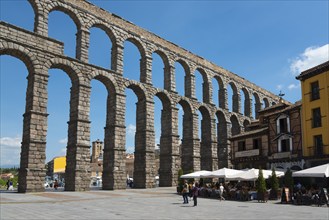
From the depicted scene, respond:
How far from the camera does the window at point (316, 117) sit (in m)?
30.6

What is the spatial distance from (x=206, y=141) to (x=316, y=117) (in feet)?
63.9

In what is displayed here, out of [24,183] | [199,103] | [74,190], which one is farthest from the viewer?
[199,103]

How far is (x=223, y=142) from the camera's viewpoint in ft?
170

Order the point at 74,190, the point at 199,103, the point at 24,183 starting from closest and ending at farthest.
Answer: the point at 24,183
the point at 74,190
the point at 199,103

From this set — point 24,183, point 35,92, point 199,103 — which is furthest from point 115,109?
point 199,103

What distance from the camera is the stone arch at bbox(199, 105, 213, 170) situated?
47.8 m

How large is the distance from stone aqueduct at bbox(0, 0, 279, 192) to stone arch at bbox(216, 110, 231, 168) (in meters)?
0.15

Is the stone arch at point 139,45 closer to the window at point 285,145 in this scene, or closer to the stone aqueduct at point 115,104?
the stone aqueduct at point 115,104

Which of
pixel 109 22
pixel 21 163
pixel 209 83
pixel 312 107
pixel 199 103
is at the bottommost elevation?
pixel 21 163

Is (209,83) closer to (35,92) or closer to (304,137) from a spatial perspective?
(304,137)

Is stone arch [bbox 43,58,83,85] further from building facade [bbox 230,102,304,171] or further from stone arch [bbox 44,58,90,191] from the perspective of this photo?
building facade [bbox 230,102,304,171]

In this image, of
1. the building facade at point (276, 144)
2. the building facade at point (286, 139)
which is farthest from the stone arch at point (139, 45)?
the building facade at point (286, 139)

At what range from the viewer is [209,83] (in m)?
49.2

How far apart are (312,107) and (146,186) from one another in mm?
18758
